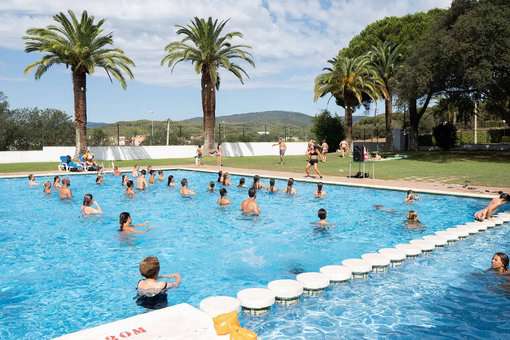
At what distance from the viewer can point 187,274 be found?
8062 millimetres

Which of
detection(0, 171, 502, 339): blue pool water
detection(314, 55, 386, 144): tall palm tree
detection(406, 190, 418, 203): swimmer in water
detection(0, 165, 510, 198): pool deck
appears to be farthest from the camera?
detection(314, 55, 386, 144): tall palm tree

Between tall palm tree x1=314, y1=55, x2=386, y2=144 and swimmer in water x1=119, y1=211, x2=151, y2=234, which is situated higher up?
tall palm tree x1=314, y1=55, x2=386, y2=144

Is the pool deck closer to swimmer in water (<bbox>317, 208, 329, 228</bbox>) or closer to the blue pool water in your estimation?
→ the blue pool water

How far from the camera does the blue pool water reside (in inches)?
238

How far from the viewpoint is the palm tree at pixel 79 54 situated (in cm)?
2784

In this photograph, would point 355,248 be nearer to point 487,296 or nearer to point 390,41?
point 487,296

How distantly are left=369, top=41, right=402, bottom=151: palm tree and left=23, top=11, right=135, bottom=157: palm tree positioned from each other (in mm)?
21884

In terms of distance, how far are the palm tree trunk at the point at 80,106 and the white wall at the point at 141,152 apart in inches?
168

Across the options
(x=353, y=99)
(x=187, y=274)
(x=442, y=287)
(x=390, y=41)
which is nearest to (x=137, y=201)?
(x=187, y=274)

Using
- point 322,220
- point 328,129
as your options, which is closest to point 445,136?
point 328,129

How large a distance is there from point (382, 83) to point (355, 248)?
30.2 meters

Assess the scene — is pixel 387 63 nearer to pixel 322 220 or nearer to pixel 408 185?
pixel 408 185

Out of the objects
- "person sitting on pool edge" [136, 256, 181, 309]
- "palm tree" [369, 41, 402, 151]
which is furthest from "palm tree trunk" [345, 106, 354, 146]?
"person sitting on pool edge" [136, 256, 181, 309]

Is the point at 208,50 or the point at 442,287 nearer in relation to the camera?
the point at 442,287
